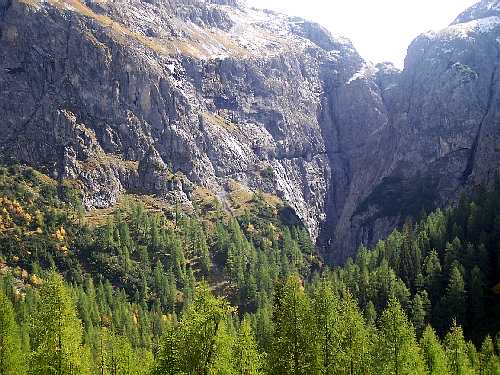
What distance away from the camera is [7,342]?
55656 mm

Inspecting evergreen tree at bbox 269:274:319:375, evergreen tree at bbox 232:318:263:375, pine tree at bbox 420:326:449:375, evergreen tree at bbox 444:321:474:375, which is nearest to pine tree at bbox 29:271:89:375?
evergreen tree at bbox 232:318:263:375

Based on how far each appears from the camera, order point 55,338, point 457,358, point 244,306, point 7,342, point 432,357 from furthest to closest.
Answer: point 244,306
point 457,358
point 432,357
point 7,342
point 55,338

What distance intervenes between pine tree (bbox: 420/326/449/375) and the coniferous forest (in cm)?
27

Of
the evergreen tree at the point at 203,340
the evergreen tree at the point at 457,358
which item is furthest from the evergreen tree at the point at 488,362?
the evergreen tree at the point at 203,340

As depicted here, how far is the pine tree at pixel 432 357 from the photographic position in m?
65.2

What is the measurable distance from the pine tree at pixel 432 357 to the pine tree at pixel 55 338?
42.9 metres

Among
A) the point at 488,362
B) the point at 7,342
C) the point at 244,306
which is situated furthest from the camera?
the point at 244,306

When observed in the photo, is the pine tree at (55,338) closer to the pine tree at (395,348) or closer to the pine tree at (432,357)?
the pine tree at (395,348)

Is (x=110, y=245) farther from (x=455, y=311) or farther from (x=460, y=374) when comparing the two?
(x=460, y=374)

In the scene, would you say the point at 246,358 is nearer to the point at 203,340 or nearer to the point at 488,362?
the point at 203,340

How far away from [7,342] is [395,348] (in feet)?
135

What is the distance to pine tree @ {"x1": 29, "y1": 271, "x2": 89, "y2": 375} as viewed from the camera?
147 ft

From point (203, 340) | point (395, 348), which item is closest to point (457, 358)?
point (395, 348)

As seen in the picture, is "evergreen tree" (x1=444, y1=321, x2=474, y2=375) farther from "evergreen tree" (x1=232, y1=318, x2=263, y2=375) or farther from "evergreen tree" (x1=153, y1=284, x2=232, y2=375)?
"evergreen tree" (x1=153, y1=284, x2=232, y2=375)
